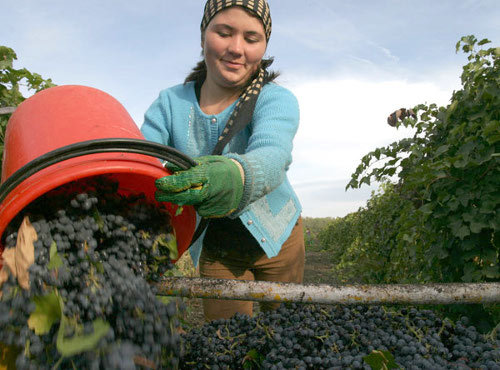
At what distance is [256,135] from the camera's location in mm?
A: 1732

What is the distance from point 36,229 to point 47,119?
43 centimetres

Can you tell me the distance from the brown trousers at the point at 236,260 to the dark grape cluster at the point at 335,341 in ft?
2.82

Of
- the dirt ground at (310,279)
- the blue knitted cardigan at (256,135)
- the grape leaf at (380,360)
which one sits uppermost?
the blue knitted cardigan at (256,135)

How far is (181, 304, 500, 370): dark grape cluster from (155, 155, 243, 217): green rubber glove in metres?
0.39

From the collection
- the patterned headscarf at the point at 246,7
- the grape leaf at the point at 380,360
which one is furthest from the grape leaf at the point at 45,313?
the patterned headscarf at the point at 246,7

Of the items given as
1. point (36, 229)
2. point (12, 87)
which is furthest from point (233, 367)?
point (12, 87)

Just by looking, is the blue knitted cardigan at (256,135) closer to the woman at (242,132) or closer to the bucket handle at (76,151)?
the woman at (242,132)

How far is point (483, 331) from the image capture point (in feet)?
6.07

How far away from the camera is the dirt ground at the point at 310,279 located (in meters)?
4.52

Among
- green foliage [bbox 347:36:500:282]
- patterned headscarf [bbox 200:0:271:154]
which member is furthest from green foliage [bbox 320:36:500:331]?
patterned headscarf [bbox 200:0:271:154]

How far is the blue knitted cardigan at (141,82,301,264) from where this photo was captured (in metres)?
1.75

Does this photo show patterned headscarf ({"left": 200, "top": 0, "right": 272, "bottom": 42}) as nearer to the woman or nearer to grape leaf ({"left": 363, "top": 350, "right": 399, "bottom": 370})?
the woman

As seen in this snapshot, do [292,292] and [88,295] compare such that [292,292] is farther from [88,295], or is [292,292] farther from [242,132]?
[242,132]

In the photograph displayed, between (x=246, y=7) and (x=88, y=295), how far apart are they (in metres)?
1.49
